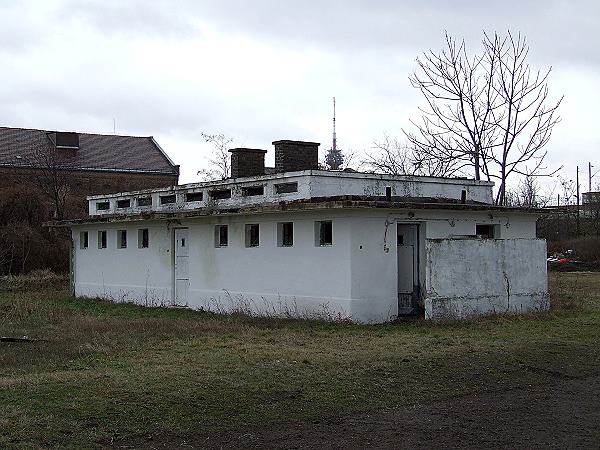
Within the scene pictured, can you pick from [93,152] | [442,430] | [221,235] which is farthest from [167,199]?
[93,152]

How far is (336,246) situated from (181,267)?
739cm

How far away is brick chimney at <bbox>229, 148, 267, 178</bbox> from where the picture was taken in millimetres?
24891

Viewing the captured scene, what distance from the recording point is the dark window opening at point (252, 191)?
22541 mm

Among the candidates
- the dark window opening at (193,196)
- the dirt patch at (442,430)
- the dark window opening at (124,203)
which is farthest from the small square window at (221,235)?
the dirt patch at (442,430)

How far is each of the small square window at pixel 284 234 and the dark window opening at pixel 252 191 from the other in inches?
59.0

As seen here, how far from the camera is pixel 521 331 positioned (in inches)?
700

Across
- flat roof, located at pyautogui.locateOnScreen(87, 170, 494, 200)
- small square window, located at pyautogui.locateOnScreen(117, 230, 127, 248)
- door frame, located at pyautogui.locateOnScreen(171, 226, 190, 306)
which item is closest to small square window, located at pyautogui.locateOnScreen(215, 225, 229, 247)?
flat roof, located at pyautogui.locateOnScreen(87, 170, 494, 200)

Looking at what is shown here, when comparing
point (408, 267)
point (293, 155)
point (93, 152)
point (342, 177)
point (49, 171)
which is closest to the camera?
point (408, 267)

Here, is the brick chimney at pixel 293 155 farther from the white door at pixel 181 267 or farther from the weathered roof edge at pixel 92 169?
the weathered roof edge at pixel 92 169

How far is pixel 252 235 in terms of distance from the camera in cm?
2261

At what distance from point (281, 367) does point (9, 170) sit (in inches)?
2022

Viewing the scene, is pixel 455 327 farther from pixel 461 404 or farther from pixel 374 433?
pixel 374 433

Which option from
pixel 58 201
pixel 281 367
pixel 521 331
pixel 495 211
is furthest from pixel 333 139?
pixel 281 367

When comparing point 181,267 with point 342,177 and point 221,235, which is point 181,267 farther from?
point 342,177
